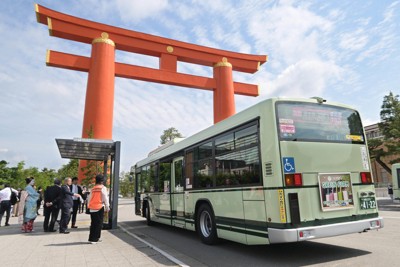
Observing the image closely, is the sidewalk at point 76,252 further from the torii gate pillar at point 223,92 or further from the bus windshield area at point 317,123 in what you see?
the torii gate pillar at point 223,92

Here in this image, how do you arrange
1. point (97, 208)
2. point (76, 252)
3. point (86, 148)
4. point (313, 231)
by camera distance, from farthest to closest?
point (86, 148) < point (97, 208) < point (76, 252) < point (313, 231)

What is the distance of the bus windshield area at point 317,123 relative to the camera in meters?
5.65

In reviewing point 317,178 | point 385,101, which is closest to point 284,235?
point 317,178

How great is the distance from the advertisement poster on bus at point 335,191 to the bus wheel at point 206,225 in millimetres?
2738

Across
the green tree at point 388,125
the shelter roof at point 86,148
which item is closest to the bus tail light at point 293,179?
the shelter roof at point 86,148

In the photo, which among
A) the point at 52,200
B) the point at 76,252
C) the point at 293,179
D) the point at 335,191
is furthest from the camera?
the point at 52,200

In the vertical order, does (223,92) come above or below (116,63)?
below

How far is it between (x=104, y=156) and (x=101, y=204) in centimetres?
596

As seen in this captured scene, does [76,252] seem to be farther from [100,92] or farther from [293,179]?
[100,92]

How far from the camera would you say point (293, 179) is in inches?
209

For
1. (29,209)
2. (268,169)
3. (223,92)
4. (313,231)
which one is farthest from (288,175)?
(223,92)

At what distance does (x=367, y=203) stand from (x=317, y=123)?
1870mm

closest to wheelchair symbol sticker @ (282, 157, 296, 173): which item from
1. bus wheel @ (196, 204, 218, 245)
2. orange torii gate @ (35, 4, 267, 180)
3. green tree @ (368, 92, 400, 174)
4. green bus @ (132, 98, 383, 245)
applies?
green bus @ (132, 98, 383, 245)

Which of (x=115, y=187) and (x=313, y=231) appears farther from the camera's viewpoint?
(x=115, y=187)
